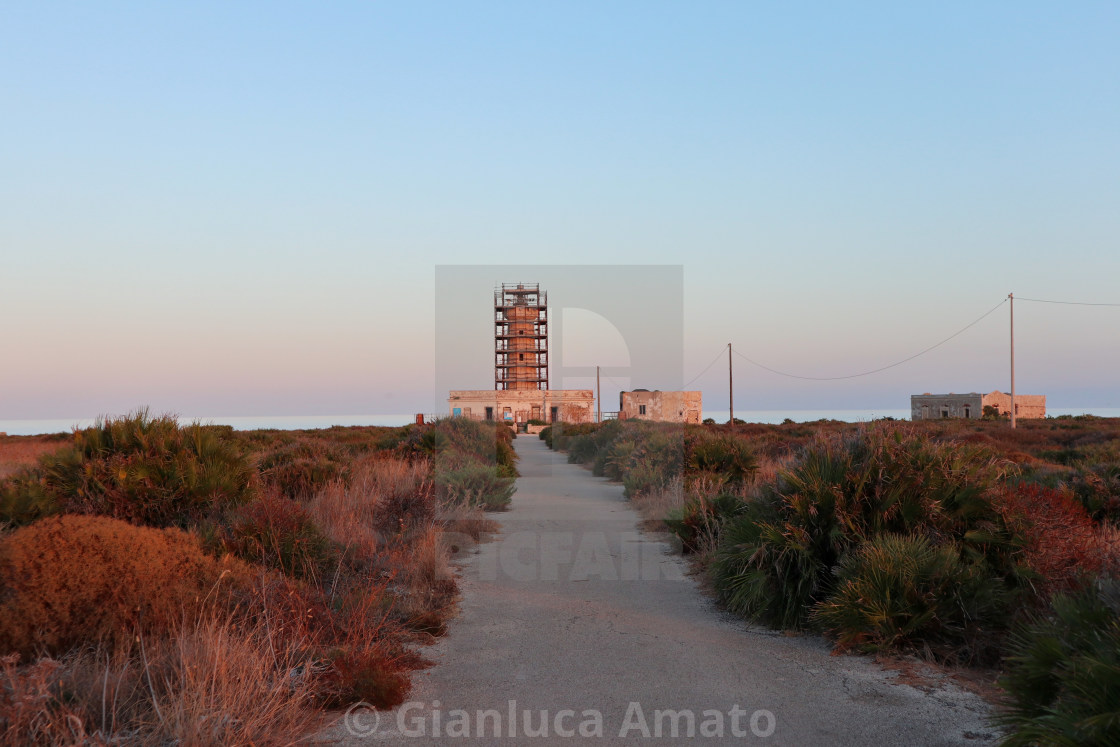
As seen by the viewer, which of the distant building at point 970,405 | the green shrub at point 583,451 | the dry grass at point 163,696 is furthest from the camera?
the distant building at point 970,405

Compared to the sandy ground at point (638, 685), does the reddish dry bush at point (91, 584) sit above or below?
above

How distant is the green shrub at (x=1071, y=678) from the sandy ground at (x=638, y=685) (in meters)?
0.84

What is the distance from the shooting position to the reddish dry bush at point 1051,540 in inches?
226

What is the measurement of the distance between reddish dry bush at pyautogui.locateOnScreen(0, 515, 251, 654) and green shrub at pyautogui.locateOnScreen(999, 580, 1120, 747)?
4.66m

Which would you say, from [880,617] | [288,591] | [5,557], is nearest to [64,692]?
[5,557]

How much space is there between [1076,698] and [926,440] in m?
4.28

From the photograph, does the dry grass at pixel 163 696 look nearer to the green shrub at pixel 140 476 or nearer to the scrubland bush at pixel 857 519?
the green shrub at pixel 140 476

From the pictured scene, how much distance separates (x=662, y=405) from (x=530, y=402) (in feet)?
47.2

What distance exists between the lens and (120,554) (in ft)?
16.8

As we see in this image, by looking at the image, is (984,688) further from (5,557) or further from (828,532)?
(5,557)

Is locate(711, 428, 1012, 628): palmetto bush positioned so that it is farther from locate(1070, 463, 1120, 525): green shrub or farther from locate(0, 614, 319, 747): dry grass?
locate(0, 614, 319, 747): dry grass

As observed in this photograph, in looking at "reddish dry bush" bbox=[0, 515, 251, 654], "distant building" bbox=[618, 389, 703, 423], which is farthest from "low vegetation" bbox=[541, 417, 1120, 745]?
"distant building" bbox=[618, 389, 703, 423]

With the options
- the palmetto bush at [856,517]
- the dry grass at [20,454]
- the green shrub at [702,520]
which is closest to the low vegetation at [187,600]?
the dry grass at [20,454]

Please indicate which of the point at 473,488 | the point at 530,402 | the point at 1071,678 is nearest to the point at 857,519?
the point at 1071,678
